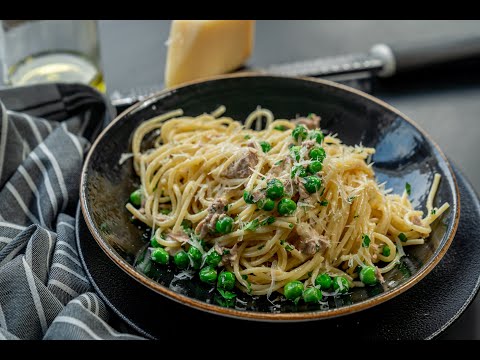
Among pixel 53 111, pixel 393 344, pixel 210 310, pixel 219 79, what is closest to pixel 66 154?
pixel 53 111

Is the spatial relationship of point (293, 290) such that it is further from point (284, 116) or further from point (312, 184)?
point (284, 116)

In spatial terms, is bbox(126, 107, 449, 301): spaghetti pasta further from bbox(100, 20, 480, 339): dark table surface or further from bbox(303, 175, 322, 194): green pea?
bbox(100, 20, 480, 339): dark table surface

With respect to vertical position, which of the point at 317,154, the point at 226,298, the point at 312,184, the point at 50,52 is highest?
the point at 50,52

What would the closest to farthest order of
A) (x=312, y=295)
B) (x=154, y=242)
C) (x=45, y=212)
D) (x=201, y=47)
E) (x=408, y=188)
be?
(x=312, y=295)
(x=154, y=242)
(x=45, y=212)
(x=408, y=188)
(x=201, y=47)

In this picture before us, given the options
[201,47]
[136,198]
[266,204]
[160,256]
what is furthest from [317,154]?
[201,47]

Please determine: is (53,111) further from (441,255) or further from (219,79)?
(441,255)

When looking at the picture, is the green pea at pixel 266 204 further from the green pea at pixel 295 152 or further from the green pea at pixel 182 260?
the green pea at pixel 182 260
